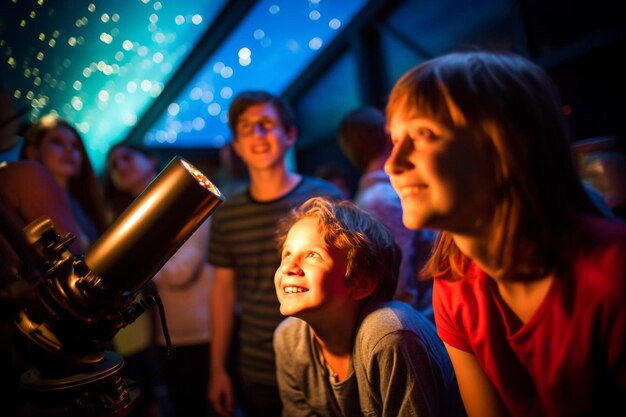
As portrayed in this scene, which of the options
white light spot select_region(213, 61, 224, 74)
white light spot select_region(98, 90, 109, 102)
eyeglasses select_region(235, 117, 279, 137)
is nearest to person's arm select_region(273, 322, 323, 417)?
eyeglasses select_region(235, 117, 279, 137)

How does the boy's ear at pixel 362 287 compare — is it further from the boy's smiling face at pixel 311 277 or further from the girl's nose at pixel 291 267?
the girl's nose at pixel 291 267

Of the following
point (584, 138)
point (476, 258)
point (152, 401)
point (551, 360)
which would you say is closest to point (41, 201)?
point (476, 258)

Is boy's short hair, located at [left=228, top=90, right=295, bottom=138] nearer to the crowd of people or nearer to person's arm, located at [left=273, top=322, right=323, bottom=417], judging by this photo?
the crowd of people

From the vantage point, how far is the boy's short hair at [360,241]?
1.15 m

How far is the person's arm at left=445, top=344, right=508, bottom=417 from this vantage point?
0.81m

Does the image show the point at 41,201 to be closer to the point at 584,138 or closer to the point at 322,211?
the point at 322,211

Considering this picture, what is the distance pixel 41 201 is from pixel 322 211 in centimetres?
77

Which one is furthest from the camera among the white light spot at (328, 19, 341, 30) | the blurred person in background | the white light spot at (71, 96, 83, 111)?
the white light spot at (328, 19, 341, 30)

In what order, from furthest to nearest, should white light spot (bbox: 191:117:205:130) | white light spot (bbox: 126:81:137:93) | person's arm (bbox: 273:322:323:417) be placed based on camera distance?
white light spot (bbox: 191:117:205:130), white light spot (bbox: 126:81:137:93), person's arm (bbox: 273:322:323:417)

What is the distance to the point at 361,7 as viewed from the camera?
140 inches

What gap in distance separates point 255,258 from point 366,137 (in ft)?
2.69

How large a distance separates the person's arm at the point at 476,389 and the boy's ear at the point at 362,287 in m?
0.36

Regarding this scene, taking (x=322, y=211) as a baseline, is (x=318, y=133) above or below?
above

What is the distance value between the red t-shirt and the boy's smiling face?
410 millimetres
